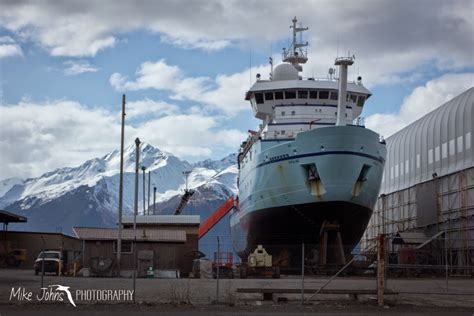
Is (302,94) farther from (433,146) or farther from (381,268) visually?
(381,268)

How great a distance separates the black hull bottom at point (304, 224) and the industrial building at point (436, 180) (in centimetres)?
571

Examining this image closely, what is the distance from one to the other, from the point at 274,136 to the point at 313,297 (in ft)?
84.3

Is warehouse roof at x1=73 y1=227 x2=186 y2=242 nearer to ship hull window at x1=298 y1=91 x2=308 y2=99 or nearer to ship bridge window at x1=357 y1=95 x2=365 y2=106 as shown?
ship hull window at x1=298 y1=91 x2=308 y2=99

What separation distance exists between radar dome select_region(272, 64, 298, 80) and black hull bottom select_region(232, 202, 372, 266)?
11689 mm

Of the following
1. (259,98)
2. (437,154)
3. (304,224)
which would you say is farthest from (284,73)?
(304,224)

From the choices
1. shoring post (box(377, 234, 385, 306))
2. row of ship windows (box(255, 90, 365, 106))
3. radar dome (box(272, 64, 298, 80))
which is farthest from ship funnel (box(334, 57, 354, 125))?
shoring post (box(377, 234, 385, 306))

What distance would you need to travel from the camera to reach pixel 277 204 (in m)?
43.1

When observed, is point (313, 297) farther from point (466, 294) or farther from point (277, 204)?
point (277, 204)

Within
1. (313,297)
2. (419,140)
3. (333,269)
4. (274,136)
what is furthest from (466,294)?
(419,140)

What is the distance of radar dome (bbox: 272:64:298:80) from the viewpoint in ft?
176

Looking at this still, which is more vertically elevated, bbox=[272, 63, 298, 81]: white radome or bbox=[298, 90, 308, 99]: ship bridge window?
bbox=[272, 63, 298, 81]: white radome

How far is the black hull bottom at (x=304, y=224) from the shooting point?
41.0 metres

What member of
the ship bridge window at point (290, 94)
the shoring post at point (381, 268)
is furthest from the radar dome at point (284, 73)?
the shoring post at point (381, 268)

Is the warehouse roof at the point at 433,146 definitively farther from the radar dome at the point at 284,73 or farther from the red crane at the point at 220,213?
the red crane at the point at 220,213
